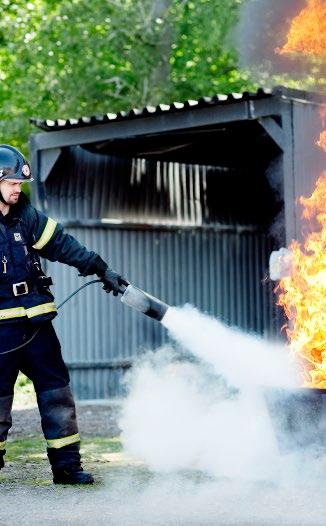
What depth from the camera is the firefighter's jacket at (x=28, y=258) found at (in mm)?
7086

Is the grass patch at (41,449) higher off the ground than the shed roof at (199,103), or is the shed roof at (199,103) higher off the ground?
the shed roof at (199,103)

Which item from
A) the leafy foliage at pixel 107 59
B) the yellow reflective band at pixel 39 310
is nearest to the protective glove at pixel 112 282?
the yellow reflective band at pixel 39 310

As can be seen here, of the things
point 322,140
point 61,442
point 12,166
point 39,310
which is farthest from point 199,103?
point 61,442

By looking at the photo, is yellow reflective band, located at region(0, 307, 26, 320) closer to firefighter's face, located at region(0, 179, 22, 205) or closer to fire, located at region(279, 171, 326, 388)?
firefighter's face, located at region(0, 179, 22, 205)

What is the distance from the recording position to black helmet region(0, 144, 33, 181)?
7.10 metres

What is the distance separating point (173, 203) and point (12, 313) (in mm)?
7200

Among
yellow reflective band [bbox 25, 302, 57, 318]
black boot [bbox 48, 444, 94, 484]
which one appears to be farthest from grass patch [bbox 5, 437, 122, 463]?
yellow reflective band [bbox 25, 302, 57, 318]

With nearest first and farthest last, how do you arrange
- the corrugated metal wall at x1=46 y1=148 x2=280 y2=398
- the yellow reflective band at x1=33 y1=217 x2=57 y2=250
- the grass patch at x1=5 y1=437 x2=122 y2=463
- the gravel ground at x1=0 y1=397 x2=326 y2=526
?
the gravel ground at x1=0 y1=397 x2=326 y2=526, the yellow reflective band at x1=33 y1=217 x2=57 y2=250, the grass patch at x1=5 y1=437 x2=122 y2=463, the corrugated metal wall at x1=46 y1=148 x2=280 y2=398

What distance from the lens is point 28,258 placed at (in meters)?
7.18

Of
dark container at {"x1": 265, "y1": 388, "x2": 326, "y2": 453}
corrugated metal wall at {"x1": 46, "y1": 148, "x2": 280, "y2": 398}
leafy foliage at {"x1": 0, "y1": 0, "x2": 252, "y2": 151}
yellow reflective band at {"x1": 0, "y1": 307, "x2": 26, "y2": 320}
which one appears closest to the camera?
dark container at {"x1": 265, "y1": 388, "x2": 326, "y2": 453}

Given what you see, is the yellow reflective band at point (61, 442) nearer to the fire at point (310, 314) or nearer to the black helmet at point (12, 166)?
the fire at point (310, 314)

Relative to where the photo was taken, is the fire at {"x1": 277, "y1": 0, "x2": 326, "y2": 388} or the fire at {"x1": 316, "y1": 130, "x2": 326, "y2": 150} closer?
the fire at {"x1": 277, "y1": 0, "x2": 326, "y2": 388}

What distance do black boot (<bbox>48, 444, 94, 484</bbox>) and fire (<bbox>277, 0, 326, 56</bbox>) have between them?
5.08m

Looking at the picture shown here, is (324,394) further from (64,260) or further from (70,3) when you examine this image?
(70,3)
